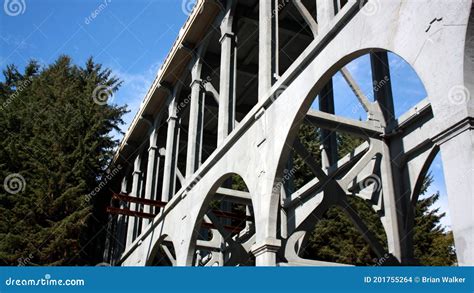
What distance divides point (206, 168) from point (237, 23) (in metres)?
4.70

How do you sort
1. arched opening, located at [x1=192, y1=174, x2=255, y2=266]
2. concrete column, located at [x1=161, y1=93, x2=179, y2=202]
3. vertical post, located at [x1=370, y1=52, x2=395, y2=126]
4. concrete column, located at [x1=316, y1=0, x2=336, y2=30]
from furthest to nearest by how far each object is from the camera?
concrete column, located at [x1=161, y1=93, x2=179, y2=202] < arched opening, located at [x1=192, y1=174, x2=255, y2=266] < vertical post, located at [x1=370, y1=52, x2=395, y2=126] < concrete column, located at [x1=316, y1=0, x2=336, y2=30]

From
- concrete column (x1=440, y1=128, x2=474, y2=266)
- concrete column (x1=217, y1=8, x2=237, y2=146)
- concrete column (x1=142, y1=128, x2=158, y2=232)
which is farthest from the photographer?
concrete column (x1=142, y1=128, x2=158, y2=232)

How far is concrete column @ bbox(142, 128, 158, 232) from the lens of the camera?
20578mm

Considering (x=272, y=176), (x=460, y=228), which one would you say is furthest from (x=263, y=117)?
(x=460, y=228)

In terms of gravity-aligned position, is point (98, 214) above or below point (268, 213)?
above

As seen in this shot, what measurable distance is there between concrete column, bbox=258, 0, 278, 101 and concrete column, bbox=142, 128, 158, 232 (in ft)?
33.6

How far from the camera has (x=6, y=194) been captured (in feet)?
80.0

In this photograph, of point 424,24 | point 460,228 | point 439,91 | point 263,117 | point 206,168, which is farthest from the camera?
point 206,168

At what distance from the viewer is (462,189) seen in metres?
5.18

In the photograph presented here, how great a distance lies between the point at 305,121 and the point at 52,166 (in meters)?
17.0

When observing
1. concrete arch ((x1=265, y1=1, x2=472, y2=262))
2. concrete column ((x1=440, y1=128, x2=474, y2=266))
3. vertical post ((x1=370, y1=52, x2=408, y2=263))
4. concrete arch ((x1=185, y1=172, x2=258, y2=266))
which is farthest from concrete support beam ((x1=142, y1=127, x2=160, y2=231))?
concrete column ((x1=440, y1=128, x2=474, y2=266))

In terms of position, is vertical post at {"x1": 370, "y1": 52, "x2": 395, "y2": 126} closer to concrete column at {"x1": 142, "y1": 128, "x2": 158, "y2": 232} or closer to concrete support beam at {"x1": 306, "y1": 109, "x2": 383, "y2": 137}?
concrete support beam at {"x1": 306, "y1": 109, "x2": 383, "y2": 137}

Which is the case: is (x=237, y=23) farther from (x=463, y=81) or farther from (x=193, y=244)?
(x=463, y=81)
